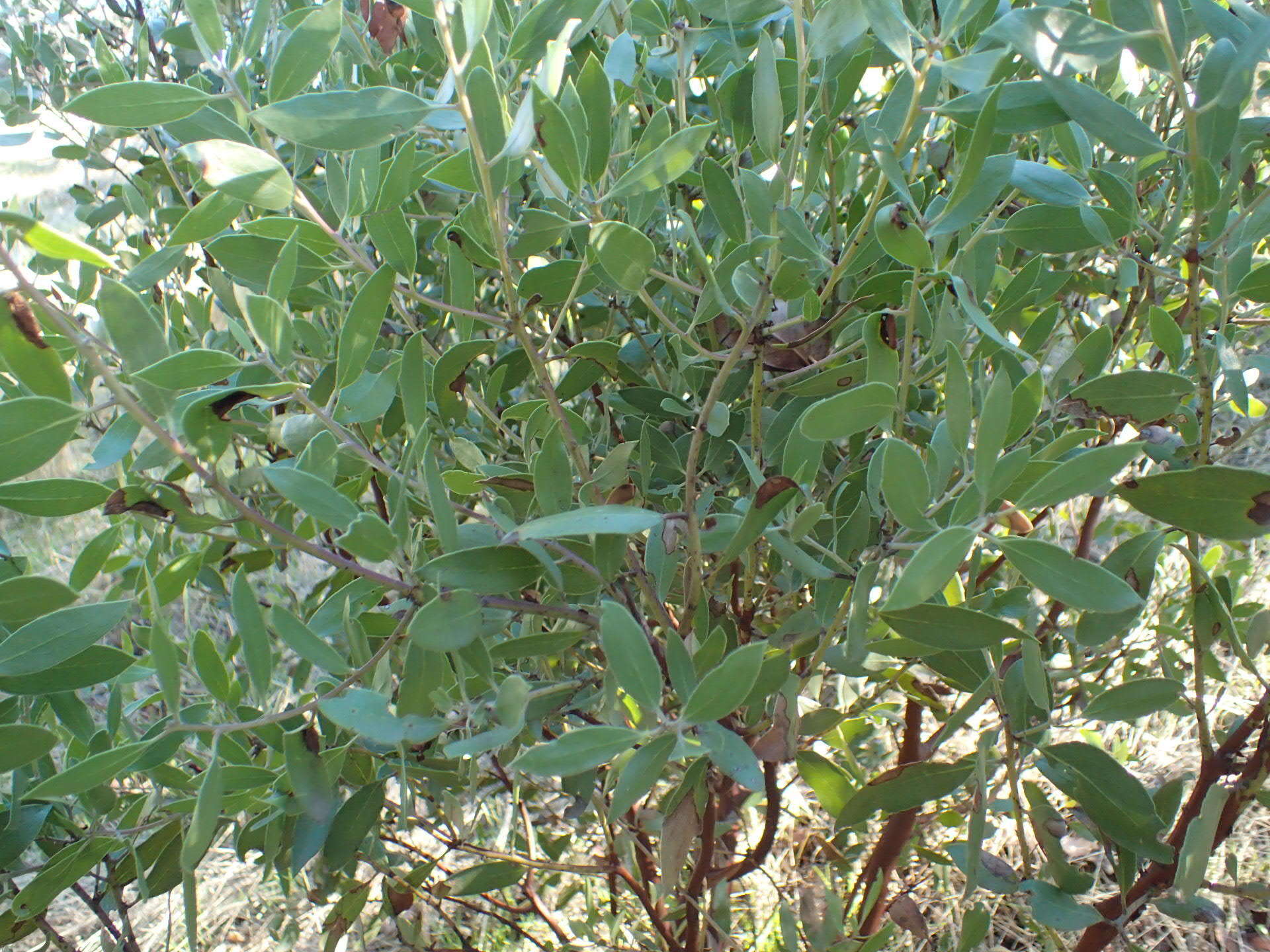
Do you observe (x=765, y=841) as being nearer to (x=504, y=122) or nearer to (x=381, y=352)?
(x=381, y=352)

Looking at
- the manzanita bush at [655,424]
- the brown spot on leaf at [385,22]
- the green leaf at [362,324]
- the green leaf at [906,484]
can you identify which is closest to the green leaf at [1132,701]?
the manzanita bush at [655,424]

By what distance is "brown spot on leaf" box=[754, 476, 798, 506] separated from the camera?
1.53 feet

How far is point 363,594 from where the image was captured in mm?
551

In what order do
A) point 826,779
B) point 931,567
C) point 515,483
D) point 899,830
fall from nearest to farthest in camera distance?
point 931,567 < point 515,483 < point 826,779 < point 899,830

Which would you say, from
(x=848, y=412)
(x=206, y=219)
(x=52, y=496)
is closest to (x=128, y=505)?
(x=52, y=496)

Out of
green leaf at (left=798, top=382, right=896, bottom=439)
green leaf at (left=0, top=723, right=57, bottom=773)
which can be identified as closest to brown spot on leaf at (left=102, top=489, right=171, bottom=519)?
green leaf at (left=0, top=723, right=57, bottom=773)

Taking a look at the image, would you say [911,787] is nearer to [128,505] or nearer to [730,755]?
[730,755]

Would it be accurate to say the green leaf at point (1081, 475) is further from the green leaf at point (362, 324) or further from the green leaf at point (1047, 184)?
the green leaf at point (362, 324)

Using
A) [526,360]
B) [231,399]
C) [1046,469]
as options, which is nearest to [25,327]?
[231,399]

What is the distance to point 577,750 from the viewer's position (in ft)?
1.30

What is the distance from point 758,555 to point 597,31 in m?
0.45

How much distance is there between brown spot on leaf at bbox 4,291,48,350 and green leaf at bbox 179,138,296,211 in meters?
0.09

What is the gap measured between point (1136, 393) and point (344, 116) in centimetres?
40

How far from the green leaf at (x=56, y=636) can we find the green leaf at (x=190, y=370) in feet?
0.35
